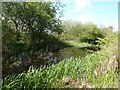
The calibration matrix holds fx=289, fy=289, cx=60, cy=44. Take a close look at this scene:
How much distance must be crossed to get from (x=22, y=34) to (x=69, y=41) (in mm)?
452

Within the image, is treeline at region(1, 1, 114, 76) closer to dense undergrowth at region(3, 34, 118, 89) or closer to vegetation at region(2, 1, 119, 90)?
vegetation at region(2, 1, 119, 90)

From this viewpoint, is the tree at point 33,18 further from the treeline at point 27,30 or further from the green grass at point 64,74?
the green grass at point 64,74

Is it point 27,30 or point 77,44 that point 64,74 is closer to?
point 77,44

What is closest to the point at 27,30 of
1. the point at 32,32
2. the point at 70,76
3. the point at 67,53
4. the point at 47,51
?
the point at 32,32

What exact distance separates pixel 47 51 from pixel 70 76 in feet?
1.04

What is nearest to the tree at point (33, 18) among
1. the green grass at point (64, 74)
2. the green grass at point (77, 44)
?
the green grass at point (77, 44)

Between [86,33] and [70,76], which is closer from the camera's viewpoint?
[70,76]

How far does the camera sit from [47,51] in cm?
270

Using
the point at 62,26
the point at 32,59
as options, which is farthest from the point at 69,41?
the point at 32,59

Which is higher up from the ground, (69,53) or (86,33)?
(86,33)

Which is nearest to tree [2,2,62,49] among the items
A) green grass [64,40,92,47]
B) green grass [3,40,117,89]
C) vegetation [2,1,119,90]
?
vegetation [2,1,119,90]

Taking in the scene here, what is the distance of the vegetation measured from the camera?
8.32 ft

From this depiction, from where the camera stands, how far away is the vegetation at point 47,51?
2537 millimetres

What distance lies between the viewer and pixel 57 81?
2549 millimetres
